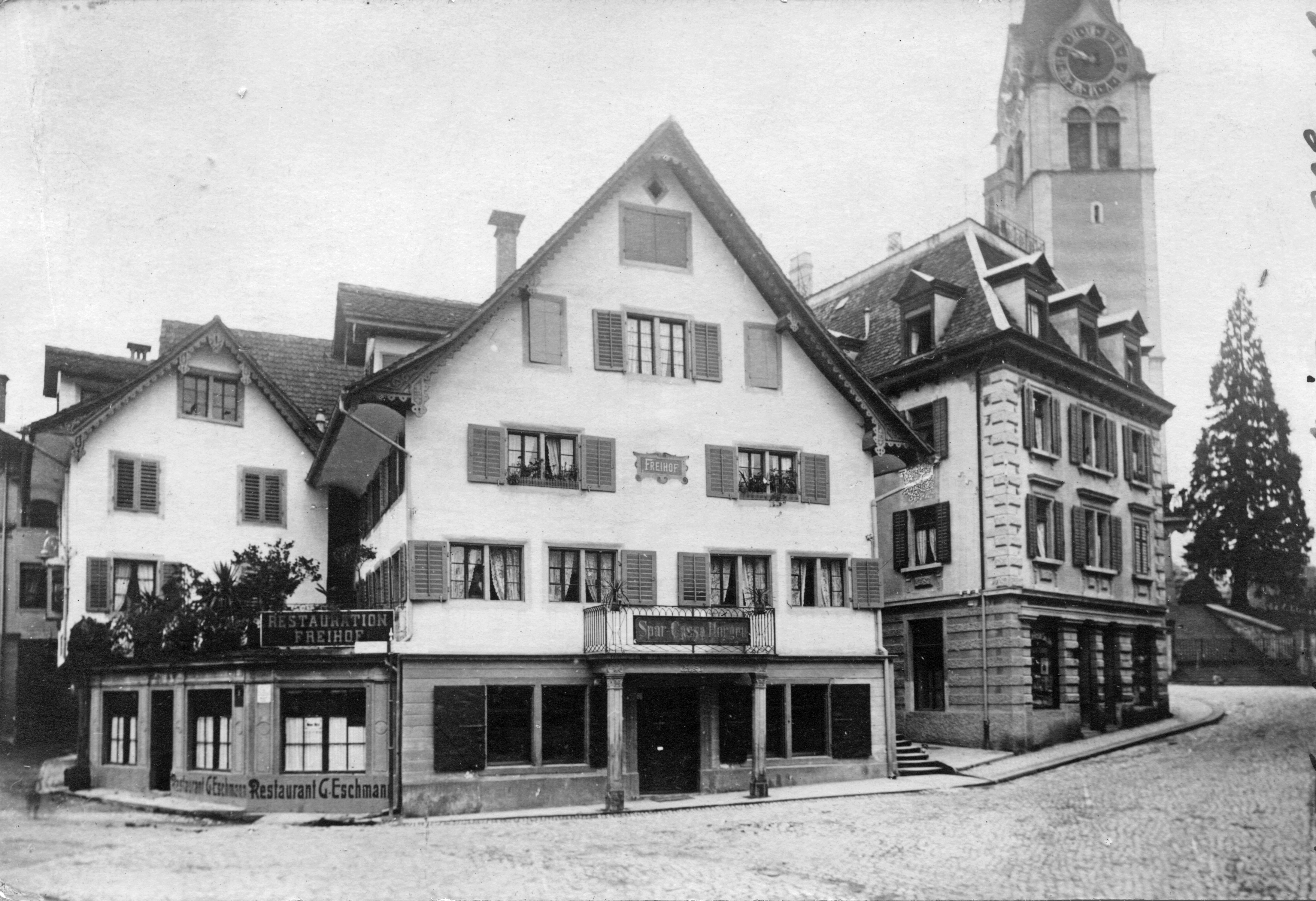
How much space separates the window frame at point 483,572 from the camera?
20891mm

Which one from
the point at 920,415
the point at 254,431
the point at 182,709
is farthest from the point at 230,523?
the point at 920,415

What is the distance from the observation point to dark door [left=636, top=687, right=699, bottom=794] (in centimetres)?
2214

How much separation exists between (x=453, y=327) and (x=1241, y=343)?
1242cm

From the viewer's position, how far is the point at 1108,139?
90.9ft

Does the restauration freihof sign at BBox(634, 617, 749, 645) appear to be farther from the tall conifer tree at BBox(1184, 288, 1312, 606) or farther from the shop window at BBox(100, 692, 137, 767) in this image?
the shop window at BBox(100, 692, 137, 767)

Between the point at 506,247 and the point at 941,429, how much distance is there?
33.4 ft

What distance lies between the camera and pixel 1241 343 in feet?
60.4

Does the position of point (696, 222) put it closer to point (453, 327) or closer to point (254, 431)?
point (453, 327)

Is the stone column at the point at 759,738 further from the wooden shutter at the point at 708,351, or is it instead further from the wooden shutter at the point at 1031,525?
the wooden shutter at the point at 1031,525

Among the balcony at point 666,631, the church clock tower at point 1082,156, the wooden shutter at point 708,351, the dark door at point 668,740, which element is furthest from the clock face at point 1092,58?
the dark door at point 668,740

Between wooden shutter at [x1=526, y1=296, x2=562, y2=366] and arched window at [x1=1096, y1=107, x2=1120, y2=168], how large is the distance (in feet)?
37.4

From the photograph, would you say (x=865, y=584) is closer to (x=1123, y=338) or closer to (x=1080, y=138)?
(x=1123, y=338)

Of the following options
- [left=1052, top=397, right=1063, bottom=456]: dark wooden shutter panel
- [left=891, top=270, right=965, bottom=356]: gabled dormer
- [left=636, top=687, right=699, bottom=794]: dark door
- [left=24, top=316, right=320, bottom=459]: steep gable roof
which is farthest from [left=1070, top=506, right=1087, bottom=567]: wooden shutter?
[left=24, top=316, right=320, bottom=459]: steep gable roof

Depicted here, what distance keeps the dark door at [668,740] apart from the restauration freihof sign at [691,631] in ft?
4.93
